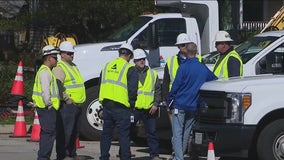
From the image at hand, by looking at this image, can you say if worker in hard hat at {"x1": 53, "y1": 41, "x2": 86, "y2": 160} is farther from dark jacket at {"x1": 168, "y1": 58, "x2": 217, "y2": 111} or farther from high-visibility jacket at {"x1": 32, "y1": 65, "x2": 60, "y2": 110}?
dark jacket at {"x1": 168, "y1": 58, "x2": 217, "y2": 111}

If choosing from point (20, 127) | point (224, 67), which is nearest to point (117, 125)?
point (224, 67)

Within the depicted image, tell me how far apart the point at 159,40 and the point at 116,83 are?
14.9 ft

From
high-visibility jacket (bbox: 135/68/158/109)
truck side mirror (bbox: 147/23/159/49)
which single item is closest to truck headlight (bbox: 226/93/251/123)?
high-visibility jacket (bbox: 135/68/158/109)

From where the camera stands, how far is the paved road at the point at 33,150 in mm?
12633

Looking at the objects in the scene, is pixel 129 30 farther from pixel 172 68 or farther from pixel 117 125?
pixel 117 125

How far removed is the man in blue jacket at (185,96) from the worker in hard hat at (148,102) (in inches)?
57.2

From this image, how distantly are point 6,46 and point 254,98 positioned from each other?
53.1 feet

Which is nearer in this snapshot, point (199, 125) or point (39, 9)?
point (199, 125)

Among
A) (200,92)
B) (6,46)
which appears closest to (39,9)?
(6,46)

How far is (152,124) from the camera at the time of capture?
12.2 metres

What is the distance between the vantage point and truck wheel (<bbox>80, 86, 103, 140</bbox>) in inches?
571

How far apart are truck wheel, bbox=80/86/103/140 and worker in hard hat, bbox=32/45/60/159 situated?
3.36m

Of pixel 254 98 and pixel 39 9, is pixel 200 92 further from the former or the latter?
pixel 39 9

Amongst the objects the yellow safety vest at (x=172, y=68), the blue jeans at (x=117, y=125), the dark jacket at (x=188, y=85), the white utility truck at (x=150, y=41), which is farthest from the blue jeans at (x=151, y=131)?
the white utility truck at (x=150, y=41)
